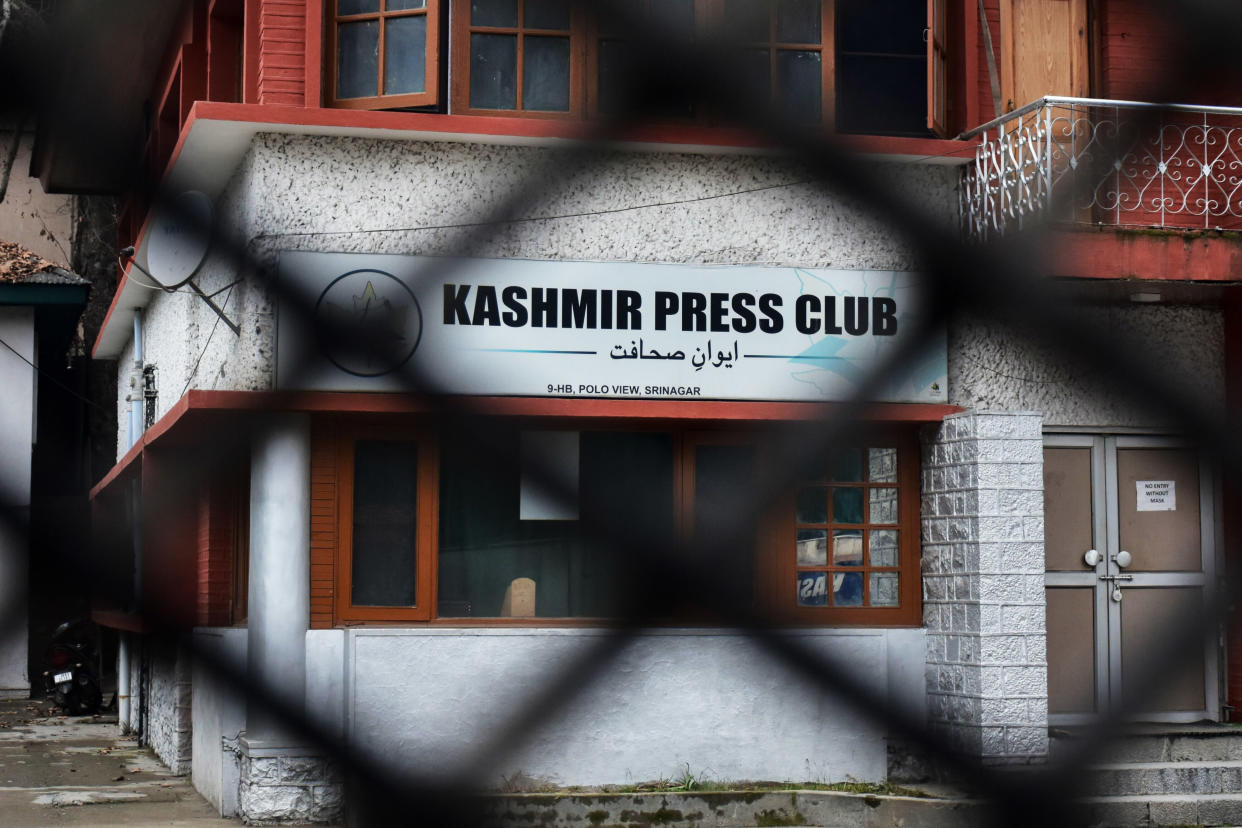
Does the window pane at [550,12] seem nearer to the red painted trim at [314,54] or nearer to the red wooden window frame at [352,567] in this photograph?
the red painted trim at [314,54]

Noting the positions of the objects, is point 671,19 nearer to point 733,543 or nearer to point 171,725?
point 733,543

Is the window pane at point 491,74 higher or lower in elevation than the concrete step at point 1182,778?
higher

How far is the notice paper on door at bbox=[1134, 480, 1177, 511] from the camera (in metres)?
8.20

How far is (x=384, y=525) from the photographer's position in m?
7.14

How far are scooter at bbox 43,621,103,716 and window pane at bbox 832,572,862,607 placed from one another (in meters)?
6.57

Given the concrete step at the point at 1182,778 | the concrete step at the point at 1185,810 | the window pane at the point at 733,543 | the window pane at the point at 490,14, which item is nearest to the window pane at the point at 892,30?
the window pane at the point at 490,14

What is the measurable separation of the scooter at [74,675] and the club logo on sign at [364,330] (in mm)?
11740

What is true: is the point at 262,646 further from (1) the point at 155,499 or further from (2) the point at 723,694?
(2) the point at 723,694

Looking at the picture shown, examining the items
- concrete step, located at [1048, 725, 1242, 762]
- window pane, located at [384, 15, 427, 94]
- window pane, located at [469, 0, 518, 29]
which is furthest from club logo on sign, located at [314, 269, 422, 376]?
concrete step, located at [1048, 725, 1242, 762]

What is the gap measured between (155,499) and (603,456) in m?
0.72

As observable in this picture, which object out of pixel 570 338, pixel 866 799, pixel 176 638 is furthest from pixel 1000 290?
pixel 866 799

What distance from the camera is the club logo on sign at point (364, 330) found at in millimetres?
869

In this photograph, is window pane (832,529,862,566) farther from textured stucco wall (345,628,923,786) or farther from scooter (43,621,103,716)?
scooter (43,621,103,716)

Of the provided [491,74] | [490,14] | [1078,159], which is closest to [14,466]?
[1078,159]
